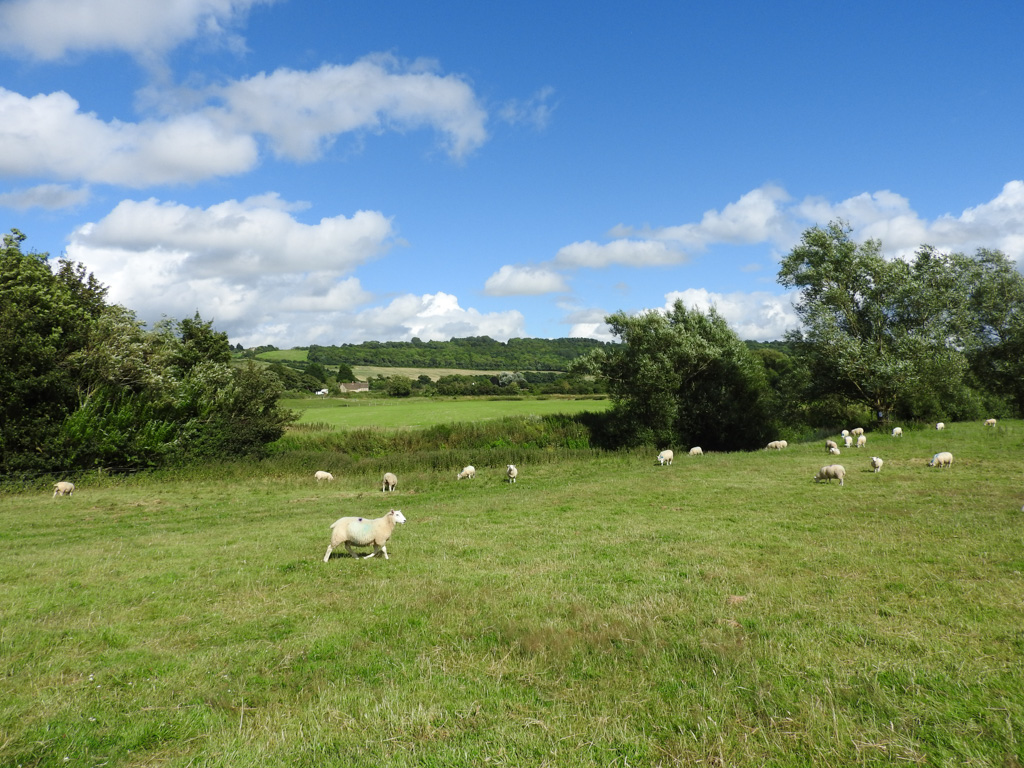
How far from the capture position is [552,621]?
25.1 ft

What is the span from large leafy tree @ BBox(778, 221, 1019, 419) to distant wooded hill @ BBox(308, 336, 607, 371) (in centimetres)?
9996

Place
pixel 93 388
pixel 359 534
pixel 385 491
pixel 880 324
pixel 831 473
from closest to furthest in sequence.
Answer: pixel 359 534, pixel 831 473, pixel 385 491, pixel 93 388, pixel 880 324

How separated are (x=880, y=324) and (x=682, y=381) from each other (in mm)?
13992

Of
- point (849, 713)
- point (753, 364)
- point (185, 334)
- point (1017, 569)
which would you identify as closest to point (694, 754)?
point (849, 713)

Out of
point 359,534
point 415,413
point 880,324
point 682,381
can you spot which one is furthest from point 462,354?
point 359,534

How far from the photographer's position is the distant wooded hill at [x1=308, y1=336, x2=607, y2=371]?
490 ft

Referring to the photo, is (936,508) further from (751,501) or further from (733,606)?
(733,606)

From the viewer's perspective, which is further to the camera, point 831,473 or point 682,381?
point 682,381

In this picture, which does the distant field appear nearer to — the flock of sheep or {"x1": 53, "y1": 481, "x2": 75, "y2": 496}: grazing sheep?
the flock of sheep

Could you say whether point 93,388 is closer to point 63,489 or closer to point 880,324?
point 63,489

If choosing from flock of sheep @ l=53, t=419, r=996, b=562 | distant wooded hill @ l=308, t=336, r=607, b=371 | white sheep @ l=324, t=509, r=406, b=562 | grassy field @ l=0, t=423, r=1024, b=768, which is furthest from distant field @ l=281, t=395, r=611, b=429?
distant wooded hill @ l=308, t=336, r=607, b=371

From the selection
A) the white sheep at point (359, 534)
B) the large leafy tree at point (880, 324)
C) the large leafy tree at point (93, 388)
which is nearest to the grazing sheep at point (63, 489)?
the large leafy tree at point (93, 388)

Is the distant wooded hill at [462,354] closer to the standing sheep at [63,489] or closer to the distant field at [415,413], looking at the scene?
the distant field at [415,413]

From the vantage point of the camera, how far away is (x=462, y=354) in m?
168
